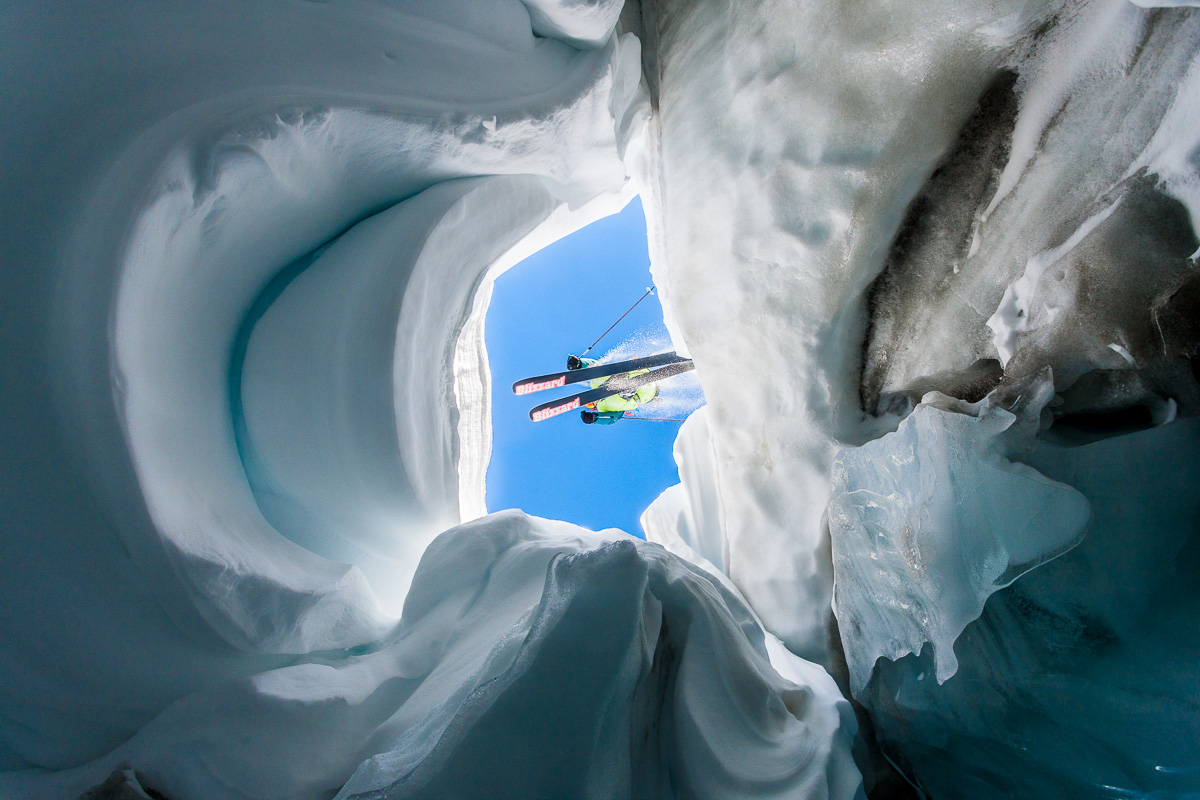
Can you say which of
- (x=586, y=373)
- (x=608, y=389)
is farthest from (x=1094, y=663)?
(x=608, y=389)

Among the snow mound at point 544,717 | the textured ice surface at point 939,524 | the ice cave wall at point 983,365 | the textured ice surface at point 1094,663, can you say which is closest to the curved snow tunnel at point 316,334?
the snow mound at point 544,717

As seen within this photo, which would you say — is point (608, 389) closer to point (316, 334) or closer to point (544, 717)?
point (316, 334)

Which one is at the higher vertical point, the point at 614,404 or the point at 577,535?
the point at 614,404

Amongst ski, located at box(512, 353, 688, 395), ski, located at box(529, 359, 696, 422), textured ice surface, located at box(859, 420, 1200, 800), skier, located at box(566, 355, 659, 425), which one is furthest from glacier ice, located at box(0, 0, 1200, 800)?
skier, located at box(566, 355, 659, 425)

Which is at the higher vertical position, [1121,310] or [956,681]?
[1121,310]

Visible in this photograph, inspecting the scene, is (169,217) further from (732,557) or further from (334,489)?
(732,557)

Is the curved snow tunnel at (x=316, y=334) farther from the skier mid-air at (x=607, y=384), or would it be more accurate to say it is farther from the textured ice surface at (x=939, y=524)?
the skier mid-air at (x=607, y=384)

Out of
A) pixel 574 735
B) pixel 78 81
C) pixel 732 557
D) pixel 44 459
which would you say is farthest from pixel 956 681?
pixel 78 81
